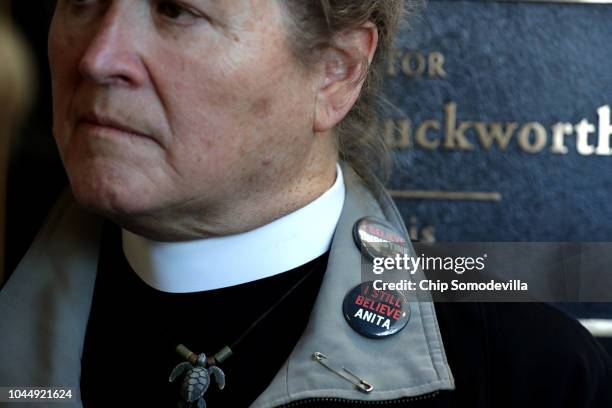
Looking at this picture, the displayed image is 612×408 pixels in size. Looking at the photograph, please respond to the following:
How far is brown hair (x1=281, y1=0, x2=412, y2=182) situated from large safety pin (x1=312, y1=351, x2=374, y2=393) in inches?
18.2

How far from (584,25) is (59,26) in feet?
3.41

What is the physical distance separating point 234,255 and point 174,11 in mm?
449

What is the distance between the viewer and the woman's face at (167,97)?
1.46 m

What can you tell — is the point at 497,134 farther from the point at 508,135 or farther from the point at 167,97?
the point at 167,97

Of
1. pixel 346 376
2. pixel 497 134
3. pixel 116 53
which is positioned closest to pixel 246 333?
pixel 346 376

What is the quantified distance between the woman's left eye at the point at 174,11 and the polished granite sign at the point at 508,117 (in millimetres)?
564

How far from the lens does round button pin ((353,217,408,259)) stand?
1.69 metres

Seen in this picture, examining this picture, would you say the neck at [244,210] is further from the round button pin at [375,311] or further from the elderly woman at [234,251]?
the round button pin at [375,311]

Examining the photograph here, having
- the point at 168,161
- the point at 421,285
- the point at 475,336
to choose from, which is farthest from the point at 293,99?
the point at 475,336

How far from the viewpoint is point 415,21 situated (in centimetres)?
190

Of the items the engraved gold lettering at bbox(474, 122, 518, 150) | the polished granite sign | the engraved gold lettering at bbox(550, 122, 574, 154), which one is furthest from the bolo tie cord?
the engraved gold lettering at bbox(550, 122, 574, 154)

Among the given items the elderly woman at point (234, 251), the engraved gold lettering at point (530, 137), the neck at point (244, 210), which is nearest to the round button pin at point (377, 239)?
the elderly woman at point (234, 251)

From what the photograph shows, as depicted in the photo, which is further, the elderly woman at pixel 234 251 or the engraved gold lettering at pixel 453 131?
the engraved gold lettering at pixel 453 131

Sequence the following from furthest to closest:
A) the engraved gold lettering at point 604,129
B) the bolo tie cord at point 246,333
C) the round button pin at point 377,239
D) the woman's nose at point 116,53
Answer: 1. the engraved gold lettering at point 604,129
2. the round button pin at point 377,239
3. the bolo tie cord at point 246,333
4. the woman's nose at point 116,53
